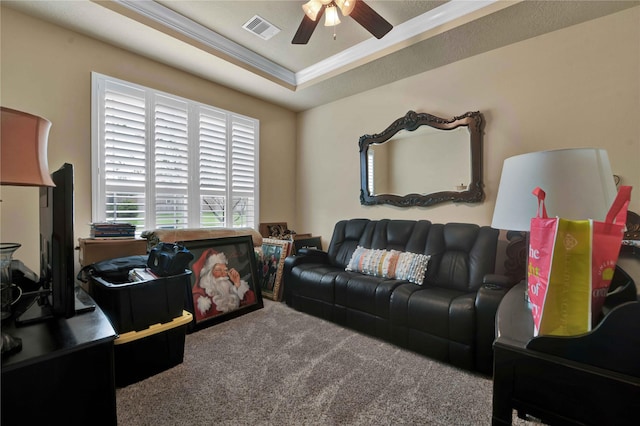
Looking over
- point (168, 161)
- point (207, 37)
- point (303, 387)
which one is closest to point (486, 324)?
point (303, 387)

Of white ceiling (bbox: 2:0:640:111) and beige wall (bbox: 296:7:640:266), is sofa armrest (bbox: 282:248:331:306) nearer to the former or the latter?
beige wall (bbox: 296:7:640:266)

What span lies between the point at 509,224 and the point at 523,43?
2.30 m

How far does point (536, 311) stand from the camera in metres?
0.85

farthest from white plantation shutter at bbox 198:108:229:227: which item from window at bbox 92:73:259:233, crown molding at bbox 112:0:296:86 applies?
crown molding at bbox 112:0:296:86

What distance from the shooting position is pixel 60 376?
912mm

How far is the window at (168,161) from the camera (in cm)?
270

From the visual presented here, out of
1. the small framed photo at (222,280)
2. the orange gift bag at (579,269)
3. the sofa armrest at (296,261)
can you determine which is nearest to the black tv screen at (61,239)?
the small framed photo at (222,280)

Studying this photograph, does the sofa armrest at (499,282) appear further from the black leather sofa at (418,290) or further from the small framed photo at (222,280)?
the small framed photo at (222,280)

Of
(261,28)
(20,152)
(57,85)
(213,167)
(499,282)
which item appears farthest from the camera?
(213,167)

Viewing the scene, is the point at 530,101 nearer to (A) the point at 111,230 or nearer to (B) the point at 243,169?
(B) the point at 243,169

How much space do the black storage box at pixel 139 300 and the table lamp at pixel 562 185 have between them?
7.06 feet

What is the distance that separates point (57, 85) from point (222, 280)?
7.48ft

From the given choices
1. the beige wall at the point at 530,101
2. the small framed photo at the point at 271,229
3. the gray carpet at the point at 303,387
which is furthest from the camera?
the small framed photo at the point at 271,229

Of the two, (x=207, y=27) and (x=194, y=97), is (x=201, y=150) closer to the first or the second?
(x=194, y=97)
